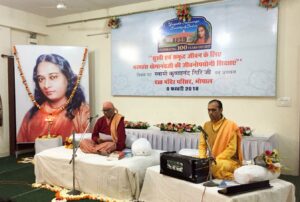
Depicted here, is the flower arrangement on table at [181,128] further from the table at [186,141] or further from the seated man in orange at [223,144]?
the seated man in orange at [223,144]

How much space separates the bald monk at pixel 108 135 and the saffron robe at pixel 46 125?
5.56 ft

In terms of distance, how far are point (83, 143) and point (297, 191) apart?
2872 mm

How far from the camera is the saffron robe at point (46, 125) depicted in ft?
18.6

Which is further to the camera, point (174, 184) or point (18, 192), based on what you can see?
point (18, 192)

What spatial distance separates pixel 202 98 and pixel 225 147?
2.07 m

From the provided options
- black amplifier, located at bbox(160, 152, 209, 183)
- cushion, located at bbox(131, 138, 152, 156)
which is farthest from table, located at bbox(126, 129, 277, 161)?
black amplifier, located at bbox(160, 152, 209, 183)

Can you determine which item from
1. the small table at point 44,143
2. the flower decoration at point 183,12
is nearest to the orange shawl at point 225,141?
the flower decoration at point 183,12

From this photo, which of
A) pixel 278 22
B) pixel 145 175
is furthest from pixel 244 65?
pixel 145 175

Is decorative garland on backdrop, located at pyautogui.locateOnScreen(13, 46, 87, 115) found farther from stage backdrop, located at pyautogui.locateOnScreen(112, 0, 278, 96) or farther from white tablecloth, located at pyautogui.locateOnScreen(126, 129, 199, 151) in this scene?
white tablecloth, located at pyautogui.locateOnScreen(126, 129, 199, 151)

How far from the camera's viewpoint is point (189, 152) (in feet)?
13.0

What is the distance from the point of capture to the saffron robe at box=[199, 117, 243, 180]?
288cm

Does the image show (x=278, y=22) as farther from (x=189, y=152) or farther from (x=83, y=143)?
(x=83, y=143)

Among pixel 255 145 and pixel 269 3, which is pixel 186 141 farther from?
pixel 269 3

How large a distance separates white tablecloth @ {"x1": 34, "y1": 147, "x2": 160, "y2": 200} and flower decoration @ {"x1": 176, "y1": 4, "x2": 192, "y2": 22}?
2.46m
